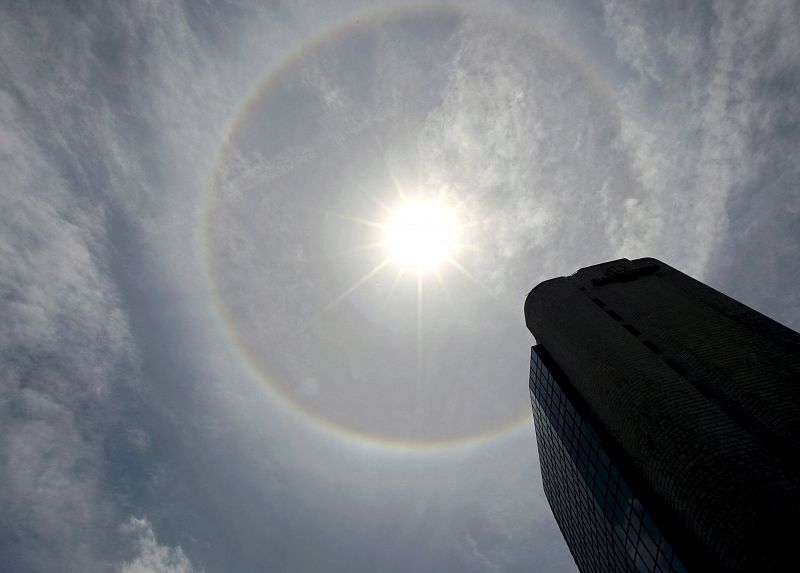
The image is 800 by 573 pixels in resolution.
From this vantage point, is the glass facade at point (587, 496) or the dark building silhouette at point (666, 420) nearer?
the dark building silhouette at point (666, 420)

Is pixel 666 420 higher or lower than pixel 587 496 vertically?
lower

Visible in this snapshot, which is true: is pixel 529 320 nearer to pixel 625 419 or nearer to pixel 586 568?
pixel 625 419

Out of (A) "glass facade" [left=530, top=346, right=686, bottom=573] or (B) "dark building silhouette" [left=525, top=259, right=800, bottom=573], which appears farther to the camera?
(A) "glass facade" [left=530, top=346, right=686, bottom=573]

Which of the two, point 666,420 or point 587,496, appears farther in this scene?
point 587,496
